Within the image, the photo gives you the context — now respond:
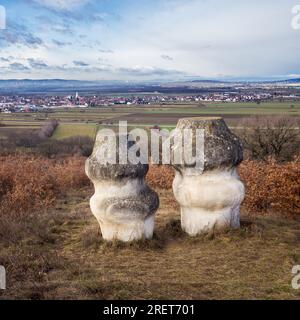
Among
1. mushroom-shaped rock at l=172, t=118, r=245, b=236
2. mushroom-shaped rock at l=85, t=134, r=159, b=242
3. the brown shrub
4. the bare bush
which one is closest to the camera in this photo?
mushroom-shaped rock at l=85, t=134, r=159, b=242

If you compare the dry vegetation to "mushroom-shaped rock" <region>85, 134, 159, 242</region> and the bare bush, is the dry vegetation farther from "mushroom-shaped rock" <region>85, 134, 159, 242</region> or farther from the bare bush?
the bare bush

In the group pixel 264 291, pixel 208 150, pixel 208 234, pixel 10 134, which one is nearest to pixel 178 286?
pixel 264 291

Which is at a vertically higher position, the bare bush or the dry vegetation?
the bare bush

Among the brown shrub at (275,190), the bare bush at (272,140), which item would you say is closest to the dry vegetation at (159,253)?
the brown shrub at (275,190)

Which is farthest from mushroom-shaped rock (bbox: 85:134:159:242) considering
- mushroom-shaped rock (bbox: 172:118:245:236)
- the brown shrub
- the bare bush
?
the bare bush

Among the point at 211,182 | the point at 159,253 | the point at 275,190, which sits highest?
the point at 211,182

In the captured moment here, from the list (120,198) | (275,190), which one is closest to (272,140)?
(275,190)

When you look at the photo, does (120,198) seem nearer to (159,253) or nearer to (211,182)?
(159,253)
